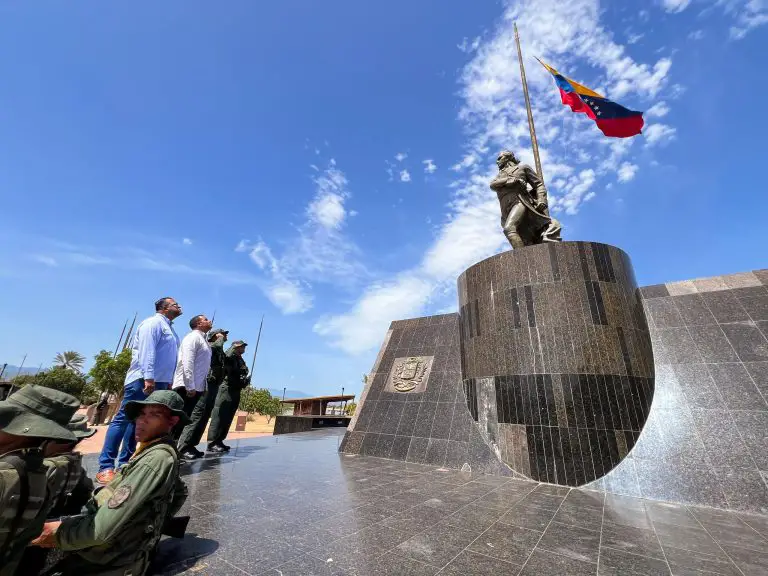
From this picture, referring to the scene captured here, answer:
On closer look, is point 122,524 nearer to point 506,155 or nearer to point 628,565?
point 628,565

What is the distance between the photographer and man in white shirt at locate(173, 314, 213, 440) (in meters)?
5.14

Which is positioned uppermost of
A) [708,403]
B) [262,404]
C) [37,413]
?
[262,404]

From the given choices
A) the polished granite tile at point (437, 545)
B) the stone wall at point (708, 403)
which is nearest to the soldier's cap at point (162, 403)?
the polished granite tile at point (437, 545)

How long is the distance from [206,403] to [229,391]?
0.76 m

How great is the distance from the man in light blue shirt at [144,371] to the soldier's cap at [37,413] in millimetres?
2581

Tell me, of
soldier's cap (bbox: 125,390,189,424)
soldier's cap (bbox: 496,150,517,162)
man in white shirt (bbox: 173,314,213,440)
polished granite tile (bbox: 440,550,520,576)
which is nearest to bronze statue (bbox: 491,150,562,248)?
soldier's cap (bbox: 496,150,517,162)

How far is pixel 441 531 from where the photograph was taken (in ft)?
10.4

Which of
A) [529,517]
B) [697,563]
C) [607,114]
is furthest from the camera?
[607,114]

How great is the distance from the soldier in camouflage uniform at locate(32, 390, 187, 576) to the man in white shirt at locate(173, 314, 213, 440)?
343cm

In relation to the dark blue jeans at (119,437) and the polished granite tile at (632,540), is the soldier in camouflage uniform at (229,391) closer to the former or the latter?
the dark blue jeans at (119,437)

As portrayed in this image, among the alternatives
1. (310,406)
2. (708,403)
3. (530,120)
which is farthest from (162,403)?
(310,406)

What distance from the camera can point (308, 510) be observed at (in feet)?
12.1

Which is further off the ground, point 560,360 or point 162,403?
point 560,360

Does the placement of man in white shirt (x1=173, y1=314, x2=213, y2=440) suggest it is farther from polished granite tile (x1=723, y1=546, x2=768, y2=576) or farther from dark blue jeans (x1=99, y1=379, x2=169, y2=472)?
polished granite tile (x1=723, y1=546, x2=768, y2=576)
